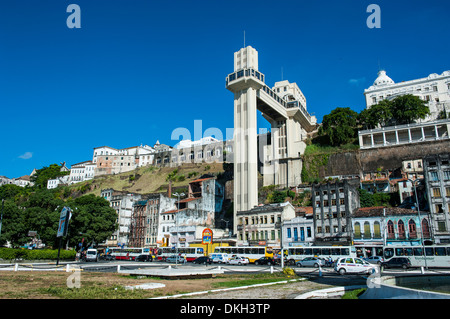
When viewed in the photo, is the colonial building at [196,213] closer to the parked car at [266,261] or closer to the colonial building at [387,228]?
the parked car at [266,261]

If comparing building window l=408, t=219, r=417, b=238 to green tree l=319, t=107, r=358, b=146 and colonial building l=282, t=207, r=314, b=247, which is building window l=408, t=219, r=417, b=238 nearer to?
colonial building l=282, t=207, r=314, b=247

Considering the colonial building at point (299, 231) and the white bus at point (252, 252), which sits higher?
the colonial building at point (299, 231)

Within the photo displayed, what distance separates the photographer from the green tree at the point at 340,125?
3221 inches

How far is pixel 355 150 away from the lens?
254ft

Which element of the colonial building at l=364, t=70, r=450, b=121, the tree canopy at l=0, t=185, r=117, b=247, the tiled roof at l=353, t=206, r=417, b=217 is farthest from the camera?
the colonial building at l=364, t=70, r=450, b=121

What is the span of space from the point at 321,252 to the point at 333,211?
1470 cm

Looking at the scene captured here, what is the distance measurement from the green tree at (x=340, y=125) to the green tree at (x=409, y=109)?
9020 mm

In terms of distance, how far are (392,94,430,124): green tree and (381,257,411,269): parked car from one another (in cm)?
5369

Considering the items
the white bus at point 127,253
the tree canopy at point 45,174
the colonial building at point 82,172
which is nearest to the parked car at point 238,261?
the white bus at point 127,253

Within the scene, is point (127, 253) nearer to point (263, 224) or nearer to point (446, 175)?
point (263, 224)

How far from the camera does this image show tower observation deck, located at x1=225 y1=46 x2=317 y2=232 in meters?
72.8

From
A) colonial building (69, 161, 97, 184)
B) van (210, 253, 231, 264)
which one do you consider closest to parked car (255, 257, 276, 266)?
van (210, 253, 231, 264)

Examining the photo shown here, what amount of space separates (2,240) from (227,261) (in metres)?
37.0
